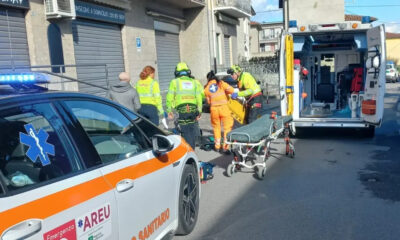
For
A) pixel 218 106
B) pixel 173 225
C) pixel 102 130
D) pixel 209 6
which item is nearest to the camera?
pixel 102 130

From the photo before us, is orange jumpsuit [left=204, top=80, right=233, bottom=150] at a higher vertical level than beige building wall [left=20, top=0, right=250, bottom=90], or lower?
lower

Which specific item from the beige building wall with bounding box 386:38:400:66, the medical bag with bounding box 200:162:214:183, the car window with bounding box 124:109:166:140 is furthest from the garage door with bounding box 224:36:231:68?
the beige building wall with bounding box 386:38:400:66

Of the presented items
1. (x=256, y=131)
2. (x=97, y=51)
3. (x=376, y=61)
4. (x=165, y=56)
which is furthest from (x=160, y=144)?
(x=165, y=56)

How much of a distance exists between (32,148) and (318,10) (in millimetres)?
30129

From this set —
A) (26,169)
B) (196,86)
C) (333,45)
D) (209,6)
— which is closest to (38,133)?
(26,169)

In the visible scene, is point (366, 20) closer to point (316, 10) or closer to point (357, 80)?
point (357, 80)

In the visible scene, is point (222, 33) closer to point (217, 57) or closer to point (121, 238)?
point (217, 57)

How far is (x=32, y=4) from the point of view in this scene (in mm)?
9594

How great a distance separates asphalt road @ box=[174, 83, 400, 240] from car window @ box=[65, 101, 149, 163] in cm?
133

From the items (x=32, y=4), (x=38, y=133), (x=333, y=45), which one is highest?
(x=32, y=4)

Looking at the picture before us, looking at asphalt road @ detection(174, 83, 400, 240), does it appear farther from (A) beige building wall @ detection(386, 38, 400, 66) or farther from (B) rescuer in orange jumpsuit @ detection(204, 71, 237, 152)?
(A) beige building wall @ detection(386, 38, 400, 66)

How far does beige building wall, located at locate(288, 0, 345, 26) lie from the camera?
28.6 m

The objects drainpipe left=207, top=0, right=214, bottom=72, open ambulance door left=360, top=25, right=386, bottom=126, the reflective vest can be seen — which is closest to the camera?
the reflective vest

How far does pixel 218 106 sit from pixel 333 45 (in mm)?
5570
